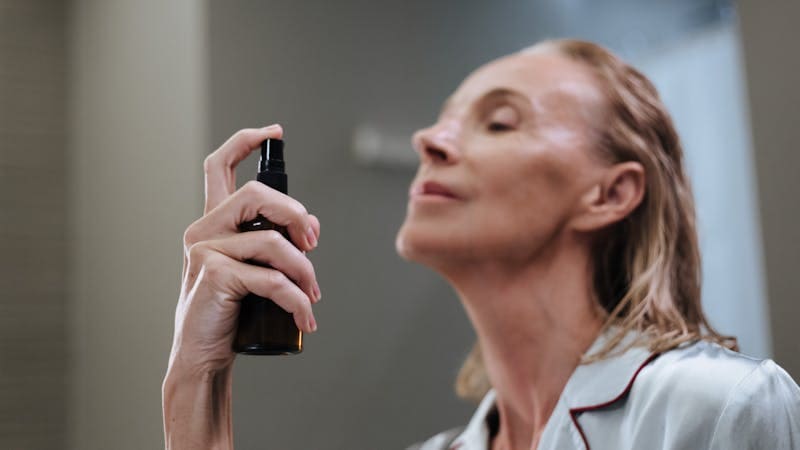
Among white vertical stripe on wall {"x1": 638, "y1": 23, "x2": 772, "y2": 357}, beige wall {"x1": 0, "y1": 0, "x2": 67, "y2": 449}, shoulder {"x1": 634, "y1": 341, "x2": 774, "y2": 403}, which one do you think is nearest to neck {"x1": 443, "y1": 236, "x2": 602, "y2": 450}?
shoulder {"x1": 634, "y1": 341, "x2": 774, "y2": 403}

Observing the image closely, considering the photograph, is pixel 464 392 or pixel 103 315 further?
pixel 464 392

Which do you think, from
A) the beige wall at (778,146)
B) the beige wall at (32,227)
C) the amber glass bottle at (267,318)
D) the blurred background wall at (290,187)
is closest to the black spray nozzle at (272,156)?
the amber glass bottle at (267,318)

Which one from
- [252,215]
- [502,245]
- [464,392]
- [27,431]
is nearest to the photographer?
[252,215]

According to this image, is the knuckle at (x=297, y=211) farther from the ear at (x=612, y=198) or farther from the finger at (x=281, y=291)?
the ear at (x=612, y=198)

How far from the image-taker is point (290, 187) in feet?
2.62

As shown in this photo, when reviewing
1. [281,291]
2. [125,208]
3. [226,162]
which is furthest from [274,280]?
[125,208]

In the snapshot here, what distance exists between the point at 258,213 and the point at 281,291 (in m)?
0.06

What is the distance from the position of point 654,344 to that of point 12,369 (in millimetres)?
535

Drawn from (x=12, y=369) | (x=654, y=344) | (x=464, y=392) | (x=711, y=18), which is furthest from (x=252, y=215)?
(x=711, y=18)

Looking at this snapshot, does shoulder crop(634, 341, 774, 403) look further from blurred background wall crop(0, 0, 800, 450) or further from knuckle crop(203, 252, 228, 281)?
knuckle crop(203, 252, 228, 281)

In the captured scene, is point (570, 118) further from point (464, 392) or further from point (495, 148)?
point (464, 392)

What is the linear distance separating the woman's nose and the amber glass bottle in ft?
0.85

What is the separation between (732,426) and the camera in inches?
23.3

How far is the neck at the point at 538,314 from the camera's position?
765mm
